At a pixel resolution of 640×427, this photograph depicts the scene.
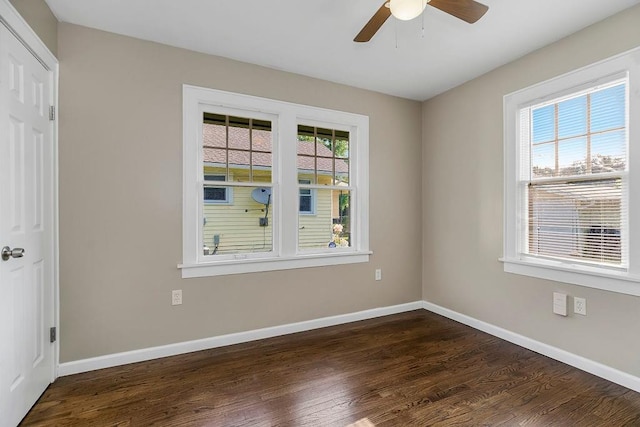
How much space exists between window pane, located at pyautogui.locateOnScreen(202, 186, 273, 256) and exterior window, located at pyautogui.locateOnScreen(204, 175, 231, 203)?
1 centimetres

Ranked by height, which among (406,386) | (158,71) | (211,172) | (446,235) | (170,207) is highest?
(158,71)

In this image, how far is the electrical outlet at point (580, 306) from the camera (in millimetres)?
2367

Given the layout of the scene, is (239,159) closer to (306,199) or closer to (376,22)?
(306,199)

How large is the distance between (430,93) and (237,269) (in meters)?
2.86

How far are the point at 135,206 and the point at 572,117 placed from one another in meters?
3.52

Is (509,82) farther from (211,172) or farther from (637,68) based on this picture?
(211,172)

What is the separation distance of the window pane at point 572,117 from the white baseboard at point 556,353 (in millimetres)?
1724

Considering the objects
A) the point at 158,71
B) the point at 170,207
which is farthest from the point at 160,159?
Answer: the point at 158,71

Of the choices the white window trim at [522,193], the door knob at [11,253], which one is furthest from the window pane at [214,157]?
the white window trim at [522,193]

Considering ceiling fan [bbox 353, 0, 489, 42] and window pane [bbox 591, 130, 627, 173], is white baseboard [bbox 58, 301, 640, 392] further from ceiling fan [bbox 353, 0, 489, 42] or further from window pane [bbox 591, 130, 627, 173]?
ceiling fan [bbox 353, 0, 489, 42]

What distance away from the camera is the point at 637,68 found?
6.81ft

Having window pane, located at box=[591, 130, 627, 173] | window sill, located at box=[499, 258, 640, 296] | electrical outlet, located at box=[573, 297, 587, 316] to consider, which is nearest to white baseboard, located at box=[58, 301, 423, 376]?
window sill, located at box=[499, 258, 640, 296]

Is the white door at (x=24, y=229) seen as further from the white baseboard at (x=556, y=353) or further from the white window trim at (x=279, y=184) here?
the white baseboard at (x=556, y=353)

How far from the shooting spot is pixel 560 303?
2488 millimetres
